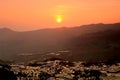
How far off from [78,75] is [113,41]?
99.0 meters

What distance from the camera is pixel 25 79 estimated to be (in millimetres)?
61562

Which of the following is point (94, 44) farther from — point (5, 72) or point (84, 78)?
point (5, 72)

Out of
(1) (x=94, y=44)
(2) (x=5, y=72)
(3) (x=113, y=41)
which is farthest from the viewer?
(1) (x=94, y=44)

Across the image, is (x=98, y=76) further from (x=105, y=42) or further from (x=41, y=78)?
(x=105, y=42)

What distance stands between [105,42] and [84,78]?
351ft

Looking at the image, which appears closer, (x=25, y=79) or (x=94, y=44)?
(x=25, y=79)

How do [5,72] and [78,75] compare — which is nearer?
[5,72]

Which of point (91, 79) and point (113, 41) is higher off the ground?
point (113, 41)

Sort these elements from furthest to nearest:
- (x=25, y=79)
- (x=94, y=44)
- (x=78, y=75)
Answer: (x=94, y=44)
(x=78, y=75)
(x=25, y=79)

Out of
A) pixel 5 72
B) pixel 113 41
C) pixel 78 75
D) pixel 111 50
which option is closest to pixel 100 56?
pixel 111 50

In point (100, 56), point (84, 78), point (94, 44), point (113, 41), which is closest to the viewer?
point (84, 78)

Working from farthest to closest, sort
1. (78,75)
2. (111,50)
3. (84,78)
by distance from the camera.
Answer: (111,50) → (78,75) → (84,78)

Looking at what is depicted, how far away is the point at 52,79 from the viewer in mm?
65312

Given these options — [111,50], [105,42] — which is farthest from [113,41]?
[111,50]
